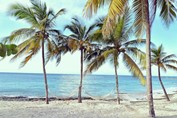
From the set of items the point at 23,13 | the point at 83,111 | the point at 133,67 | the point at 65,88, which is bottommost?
the point at 65,88

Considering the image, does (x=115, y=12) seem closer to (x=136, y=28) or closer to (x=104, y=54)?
(x=136, y=28)

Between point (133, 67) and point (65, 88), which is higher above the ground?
point (133, 67)

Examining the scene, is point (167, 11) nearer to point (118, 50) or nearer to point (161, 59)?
point (118, 50)

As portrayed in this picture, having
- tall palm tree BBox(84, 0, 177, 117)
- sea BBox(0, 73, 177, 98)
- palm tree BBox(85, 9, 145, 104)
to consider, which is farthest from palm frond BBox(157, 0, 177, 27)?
sea BBox(0, 73, 177, 98)

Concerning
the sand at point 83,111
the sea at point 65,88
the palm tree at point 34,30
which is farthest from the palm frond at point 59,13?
the sea at point 65,88

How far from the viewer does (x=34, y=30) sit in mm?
16250

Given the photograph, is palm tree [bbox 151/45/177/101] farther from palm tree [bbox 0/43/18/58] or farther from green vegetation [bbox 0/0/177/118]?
palm tree [bbox 0/43/18/58]

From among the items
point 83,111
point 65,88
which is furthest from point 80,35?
point 65,88

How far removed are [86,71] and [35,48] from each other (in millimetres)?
3304

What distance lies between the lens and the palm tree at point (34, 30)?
1586 cm

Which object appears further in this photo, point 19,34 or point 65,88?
point 65,88

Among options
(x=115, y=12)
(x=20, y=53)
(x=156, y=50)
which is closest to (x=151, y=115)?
(x=115, y=12)

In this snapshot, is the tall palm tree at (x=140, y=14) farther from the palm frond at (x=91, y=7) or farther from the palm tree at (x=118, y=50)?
the palm tree at (x=118, y=50)

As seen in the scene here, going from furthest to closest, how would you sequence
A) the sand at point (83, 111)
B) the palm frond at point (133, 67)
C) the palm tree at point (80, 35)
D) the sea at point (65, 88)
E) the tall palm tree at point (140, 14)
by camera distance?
the sea at point (65, 88) < the palm tree at point (80, 35) < the palm frond at point (133, 67) < the sand at point (83, 111) < the tall palm tree at point (140, 14)
